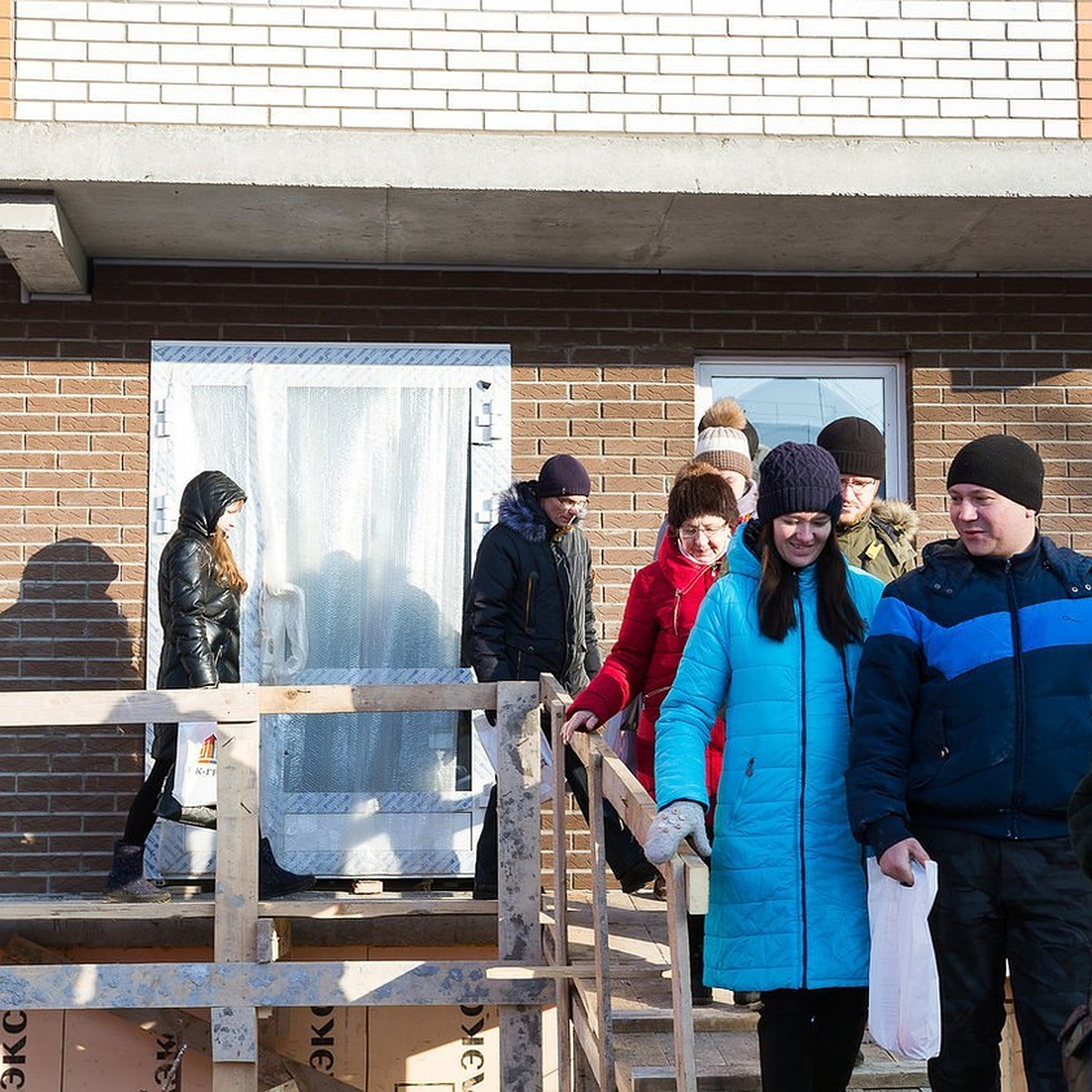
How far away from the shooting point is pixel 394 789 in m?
6.63

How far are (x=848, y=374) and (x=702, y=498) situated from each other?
3048mm

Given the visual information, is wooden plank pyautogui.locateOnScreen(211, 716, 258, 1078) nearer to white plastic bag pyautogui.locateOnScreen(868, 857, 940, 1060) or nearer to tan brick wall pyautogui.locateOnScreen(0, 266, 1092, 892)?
tan brick wall pyautogui.locateOnScreen(0, 266, 1092, 892)

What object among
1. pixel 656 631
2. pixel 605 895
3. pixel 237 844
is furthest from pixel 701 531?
pixel 237 844

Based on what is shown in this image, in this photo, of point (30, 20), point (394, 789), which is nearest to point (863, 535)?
point (394, 789)

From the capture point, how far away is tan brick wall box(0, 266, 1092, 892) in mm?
6531

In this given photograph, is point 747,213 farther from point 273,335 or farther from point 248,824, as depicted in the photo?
point 248,824

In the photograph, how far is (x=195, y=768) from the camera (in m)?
5.54

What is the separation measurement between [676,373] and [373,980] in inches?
126

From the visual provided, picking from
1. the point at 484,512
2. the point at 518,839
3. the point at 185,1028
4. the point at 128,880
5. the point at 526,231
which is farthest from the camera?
the point at 484,512

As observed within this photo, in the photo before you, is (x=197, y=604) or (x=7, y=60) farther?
(x=7, y=60)

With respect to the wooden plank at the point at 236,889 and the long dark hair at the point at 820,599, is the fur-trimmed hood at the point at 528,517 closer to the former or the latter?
the wooden plank at the point at 236,889

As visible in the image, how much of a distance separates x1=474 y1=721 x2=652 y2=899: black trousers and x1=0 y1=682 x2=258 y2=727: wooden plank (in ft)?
3.12

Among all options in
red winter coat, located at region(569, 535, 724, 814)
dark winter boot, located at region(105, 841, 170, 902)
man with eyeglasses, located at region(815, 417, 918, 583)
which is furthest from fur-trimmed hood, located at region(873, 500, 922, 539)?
dark winter boot, located at region(105, 841, 170, 902)

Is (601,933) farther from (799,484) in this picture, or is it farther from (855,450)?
(855,450)
